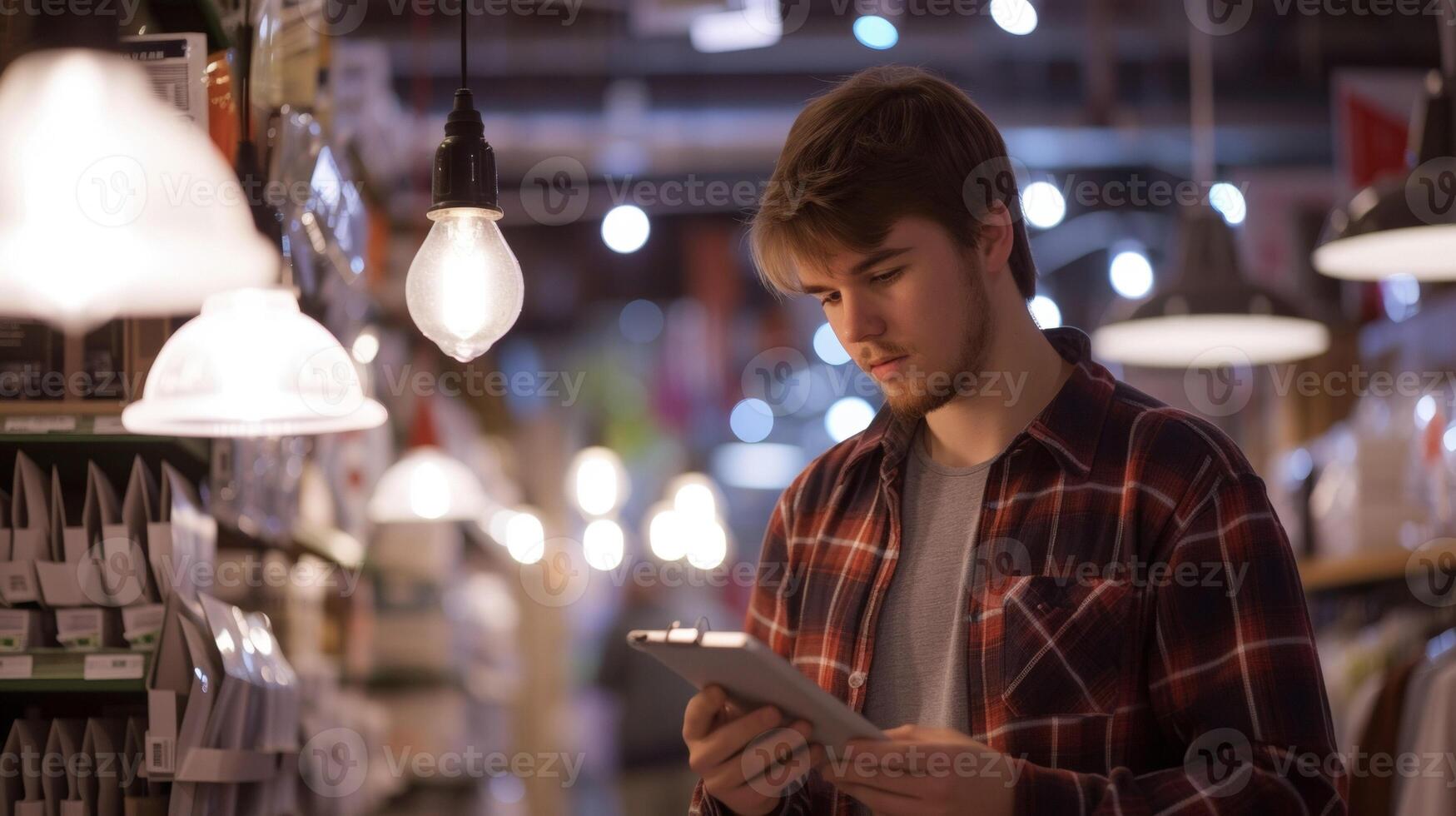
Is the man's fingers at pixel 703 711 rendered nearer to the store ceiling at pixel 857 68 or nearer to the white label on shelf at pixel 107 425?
the white label on shelf at pixel 107 425

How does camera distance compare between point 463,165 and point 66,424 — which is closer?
point 463,165

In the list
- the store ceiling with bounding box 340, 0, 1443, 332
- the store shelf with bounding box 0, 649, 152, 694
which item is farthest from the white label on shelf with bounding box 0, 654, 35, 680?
the store ceiling with bounding box 340, 0, 1443, 332

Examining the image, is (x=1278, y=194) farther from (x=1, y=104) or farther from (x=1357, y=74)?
(x=1, y=104)

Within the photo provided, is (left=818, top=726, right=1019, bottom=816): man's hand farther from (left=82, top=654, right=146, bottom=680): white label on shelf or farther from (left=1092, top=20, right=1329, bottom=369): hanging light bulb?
(left=1092, top=20, right=1329, bottom=369): hanging light bulb

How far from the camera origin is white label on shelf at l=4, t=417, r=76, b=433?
2.70 metres

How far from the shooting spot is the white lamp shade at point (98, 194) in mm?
2496

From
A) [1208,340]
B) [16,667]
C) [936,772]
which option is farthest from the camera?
[1208,340]

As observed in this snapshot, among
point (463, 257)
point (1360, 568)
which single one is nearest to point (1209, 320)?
point (1360, 568)

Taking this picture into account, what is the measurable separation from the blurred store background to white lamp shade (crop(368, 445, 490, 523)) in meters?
0.02

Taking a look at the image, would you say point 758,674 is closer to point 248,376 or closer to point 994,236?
point 994,236

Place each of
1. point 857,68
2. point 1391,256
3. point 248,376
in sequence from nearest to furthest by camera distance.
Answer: point 248,376, point 1391,256, point 857,68

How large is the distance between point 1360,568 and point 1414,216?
7.16ft

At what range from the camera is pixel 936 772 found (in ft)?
5.97

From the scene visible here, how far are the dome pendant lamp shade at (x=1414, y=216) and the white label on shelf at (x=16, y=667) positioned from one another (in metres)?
3.25
